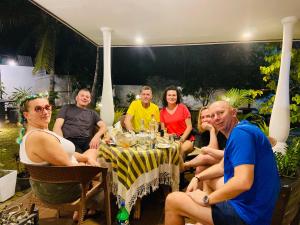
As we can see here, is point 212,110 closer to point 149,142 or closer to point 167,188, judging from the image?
point 149,142

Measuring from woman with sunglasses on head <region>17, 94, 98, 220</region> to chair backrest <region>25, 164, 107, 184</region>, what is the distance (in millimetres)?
80

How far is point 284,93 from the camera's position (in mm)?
3875

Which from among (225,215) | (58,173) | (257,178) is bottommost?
(225,215)

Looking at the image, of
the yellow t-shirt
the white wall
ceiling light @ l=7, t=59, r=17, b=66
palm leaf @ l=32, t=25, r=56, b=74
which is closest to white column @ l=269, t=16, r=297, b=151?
the yellow t-shirt

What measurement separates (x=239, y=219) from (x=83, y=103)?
275 cm

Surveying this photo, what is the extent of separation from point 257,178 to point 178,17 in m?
3.23

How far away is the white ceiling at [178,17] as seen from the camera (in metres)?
3.51

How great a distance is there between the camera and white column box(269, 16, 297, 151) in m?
3.81

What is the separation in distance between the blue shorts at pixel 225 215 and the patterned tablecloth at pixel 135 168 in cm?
108

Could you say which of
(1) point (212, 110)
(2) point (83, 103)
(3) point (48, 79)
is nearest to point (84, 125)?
(2) point (83, 103)

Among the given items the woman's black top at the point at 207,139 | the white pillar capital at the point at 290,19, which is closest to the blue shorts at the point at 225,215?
the woman's black top at the point at 207,139

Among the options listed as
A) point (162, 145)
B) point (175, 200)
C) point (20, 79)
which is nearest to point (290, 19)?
point (162, 145)

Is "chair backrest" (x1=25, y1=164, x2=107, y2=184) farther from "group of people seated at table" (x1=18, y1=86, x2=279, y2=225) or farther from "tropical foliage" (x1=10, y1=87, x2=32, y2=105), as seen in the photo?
"tropical foliage" (x1=10, y1=87, x2=32, y2=105)

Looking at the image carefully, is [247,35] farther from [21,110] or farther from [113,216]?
[21,110]
